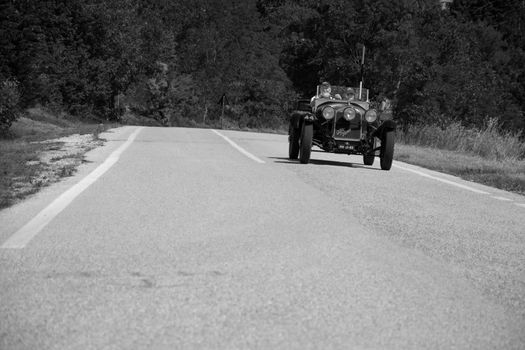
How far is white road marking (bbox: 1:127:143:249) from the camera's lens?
22.7ft

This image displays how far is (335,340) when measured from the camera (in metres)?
4.38

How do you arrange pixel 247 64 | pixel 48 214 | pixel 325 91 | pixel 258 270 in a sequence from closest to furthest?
pixel 258 270 → pixel 48 214 → pixel 325 91 → pixel 247 64

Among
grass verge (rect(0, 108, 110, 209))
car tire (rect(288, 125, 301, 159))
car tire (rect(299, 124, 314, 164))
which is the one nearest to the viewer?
grass verge (rect(0, 108, 110, 209))

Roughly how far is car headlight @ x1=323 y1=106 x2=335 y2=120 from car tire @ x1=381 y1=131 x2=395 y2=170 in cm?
111

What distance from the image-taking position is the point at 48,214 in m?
8.49

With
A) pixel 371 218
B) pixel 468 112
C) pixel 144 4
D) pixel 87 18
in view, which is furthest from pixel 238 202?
pixel 144 4

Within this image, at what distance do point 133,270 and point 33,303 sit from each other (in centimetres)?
104

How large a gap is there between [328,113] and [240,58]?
65.1 meters

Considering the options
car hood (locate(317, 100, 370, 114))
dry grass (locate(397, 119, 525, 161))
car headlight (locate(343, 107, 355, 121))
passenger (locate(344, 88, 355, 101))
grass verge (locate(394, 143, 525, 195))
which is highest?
passenger (locate(344, 88, 355, 101))

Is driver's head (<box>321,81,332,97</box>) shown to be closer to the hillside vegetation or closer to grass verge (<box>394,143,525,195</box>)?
grass verge (<box>394,143,525,195</box>)

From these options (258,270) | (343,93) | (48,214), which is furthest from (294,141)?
(258,270)

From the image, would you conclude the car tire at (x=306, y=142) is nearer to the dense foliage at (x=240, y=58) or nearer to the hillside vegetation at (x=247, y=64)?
the hillside vegetation at (x=247, y=64)

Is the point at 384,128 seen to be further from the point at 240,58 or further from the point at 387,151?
the point at 240,58

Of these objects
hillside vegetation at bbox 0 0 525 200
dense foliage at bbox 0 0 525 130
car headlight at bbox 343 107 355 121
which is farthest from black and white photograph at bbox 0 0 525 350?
dense foliage at bbox 0 0 525 130
